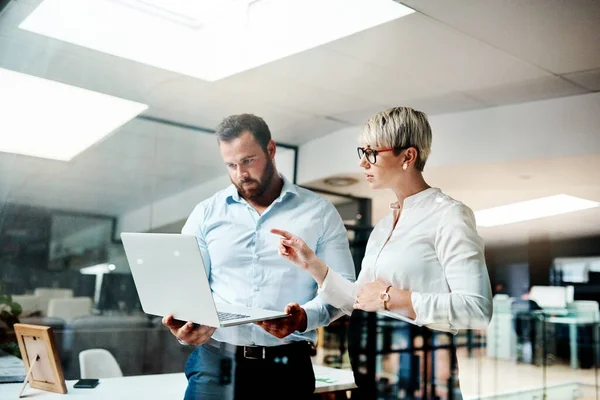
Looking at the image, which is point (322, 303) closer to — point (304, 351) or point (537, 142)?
point (304, 351)

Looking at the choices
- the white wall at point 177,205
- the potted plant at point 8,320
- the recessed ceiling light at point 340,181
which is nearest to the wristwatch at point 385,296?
the recessed ceiling light at point 340,181

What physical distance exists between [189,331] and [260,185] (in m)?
0.69

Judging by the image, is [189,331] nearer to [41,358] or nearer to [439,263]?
[41,358]

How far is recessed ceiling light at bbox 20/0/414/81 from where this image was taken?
2.74 meters

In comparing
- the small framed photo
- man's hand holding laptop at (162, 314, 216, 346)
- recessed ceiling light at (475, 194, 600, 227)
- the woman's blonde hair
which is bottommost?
the small framed photo

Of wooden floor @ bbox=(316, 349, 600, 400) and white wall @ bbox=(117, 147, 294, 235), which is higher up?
white wall @ bbox=(117, 147, 294, 235)

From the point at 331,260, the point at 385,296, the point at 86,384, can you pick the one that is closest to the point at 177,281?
the point at 331,260

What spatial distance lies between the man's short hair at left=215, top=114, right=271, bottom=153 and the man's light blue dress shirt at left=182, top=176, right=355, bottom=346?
0.75ft

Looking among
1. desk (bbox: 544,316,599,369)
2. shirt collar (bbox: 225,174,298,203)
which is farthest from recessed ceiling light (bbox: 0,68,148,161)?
desk (bbox: 544,316,599,369)

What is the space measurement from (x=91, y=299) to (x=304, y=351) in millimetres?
1341

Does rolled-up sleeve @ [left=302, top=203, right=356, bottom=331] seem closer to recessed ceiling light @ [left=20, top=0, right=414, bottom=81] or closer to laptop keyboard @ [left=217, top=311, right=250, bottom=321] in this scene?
laptop keyboard @ [left=217, top=311, right=250, bottom=321]

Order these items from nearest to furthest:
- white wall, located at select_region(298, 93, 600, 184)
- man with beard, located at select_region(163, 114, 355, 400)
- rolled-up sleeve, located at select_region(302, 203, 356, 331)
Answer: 1. white wall, located at select_region(298, 93, 600, 184)
2. rolled-up sleeve, located at select_region(302, 203, 356, 331)
3. man with beard, located at select_region(163, 114, 355, 400)

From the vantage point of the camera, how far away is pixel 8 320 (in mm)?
3123

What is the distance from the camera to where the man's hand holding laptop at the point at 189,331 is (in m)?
2.24
